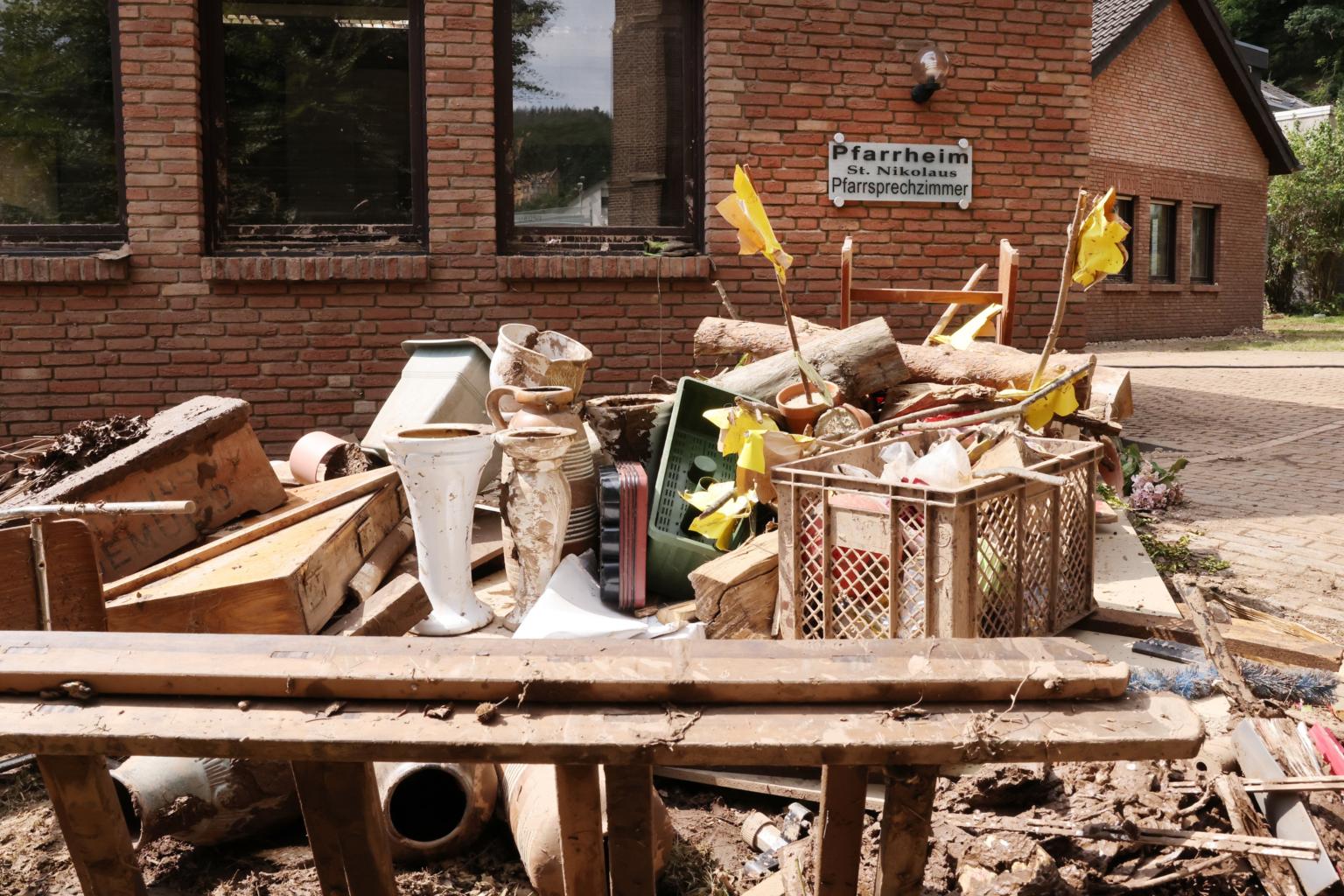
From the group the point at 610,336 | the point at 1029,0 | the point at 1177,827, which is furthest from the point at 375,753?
the point at 1029,0

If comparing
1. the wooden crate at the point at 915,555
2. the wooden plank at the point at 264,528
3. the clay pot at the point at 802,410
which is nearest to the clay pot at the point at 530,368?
the wooden plank at the point at 264,528

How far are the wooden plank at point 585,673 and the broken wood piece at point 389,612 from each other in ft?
5.41

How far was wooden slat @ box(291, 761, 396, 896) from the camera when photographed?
1568mm

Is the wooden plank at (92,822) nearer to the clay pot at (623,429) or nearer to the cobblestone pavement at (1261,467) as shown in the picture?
the clay pot at (623,429)

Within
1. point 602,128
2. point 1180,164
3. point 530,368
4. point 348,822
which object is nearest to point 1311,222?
point 1180,164

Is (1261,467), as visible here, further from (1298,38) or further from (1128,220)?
(1298,38)

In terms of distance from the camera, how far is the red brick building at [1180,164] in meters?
18.7

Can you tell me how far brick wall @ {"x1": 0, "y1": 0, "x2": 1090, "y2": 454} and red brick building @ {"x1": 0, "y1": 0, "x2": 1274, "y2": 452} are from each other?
14 mm

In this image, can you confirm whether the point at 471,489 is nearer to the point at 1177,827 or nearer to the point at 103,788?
the point at 103,788

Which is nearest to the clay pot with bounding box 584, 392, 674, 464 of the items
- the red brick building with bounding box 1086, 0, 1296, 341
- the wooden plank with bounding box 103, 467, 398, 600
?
the wooden plank with bounding box 103, 467, 398, 600

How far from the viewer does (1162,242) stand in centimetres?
2086

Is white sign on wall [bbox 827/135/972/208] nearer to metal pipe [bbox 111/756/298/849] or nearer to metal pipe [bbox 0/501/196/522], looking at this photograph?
metal pipe [bbox 0/501/196/522]

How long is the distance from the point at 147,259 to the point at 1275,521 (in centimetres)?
616

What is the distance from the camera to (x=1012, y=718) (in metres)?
1.46
